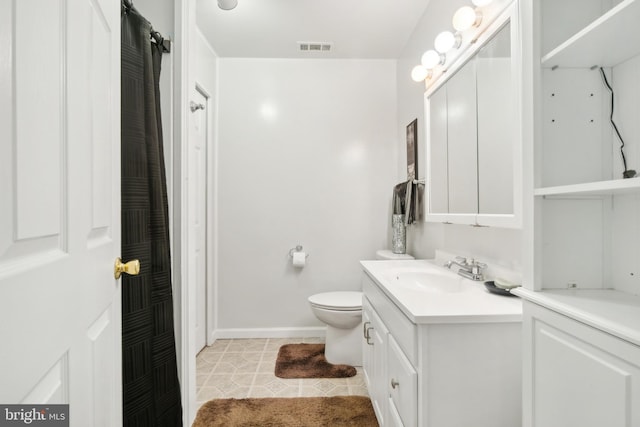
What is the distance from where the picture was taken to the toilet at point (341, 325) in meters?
2.13

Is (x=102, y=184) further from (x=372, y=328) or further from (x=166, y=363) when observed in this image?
(x=372, y=328)

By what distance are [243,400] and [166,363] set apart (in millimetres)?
746

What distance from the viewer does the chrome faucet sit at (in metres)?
1.44

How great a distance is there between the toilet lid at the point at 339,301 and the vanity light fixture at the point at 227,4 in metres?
2.06

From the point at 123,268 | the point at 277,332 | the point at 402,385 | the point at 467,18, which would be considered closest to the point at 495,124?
the point at 467,18

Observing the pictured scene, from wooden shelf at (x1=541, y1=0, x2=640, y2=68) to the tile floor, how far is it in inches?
75.4

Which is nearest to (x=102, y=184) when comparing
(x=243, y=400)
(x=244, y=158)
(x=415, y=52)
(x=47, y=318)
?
(x=47, y=318)

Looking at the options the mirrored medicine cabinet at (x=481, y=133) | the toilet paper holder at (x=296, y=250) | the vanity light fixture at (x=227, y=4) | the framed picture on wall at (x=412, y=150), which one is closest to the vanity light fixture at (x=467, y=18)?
the mirrored medicine cabinet at (x=481, y=133)

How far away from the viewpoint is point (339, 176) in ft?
9.18

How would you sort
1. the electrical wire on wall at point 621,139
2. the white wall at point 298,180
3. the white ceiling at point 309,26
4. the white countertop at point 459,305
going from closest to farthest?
the electrical wire on wall at point 621,139, the white countertop at point 459,305, the white ceiling at point 309,26, the white wall at point 298,180

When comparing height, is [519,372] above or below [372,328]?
above

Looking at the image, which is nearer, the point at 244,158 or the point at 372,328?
the point at 372,328

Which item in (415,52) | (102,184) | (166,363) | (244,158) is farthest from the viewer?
(244,158)

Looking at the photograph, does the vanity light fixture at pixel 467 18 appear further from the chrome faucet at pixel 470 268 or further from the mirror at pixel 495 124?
the chrome faucet at pixel 470 268
